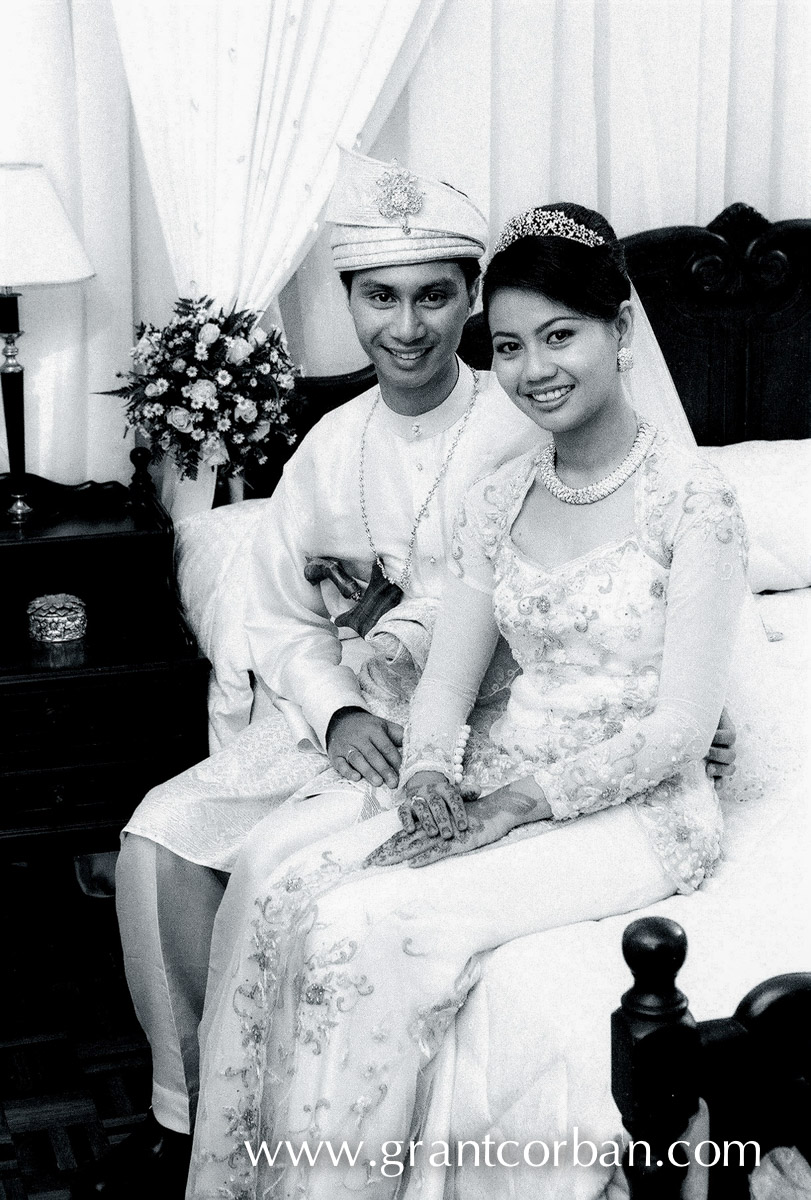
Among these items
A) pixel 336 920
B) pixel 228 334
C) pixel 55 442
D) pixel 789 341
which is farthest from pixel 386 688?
pixel 789 341

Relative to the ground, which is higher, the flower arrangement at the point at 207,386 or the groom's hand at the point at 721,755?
the flower arrangement at the point at 207,386

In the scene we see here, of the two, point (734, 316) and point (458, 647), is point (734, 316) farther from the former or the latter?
point (458, 647)

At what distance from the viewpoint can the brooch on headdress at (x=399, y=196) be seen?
2.28m

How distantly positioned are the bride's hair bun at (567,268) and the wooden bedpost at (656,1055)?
932 mm

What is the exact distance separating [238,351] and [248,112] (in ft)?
1.75

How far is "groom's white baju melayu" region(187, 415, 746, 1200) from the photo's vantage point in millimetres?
1730

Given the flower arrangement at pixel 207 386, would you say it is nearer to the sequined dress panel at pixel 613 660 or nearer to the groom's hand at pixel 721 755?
→ the sequined dress panel at pixel 613 660

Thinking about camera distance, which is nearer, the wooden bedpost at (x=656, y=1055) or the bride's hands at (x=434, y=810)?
the wooden bedpost at (x=656, y=1055)

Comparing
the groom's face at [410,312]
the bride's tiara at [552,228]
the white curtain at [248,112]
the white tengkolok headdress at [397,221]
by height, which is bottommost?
the groom's face at [410,312]

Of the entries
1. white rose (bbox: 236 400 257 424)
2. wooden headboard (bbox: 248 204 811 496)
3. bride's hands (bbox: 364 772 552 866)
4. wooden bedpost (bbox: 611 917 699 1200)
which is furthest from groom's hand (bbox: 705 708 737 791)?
wooden headboard (bbox: 248 204 811 496)

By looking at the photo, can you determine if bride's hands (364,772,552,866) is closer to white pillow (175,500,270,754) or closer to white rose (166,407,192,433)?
white pillow (175,500,270,754)

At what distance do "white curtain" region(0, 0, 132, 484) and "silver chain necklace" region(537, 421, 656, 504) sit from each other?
1702 mm

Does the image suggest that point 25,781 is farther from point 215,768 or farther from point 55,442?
point 55,442

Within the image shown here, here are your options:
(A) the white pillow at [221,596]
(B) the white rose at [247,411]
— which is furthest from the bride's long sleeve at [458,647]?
(B) the white rose at [247,411]
